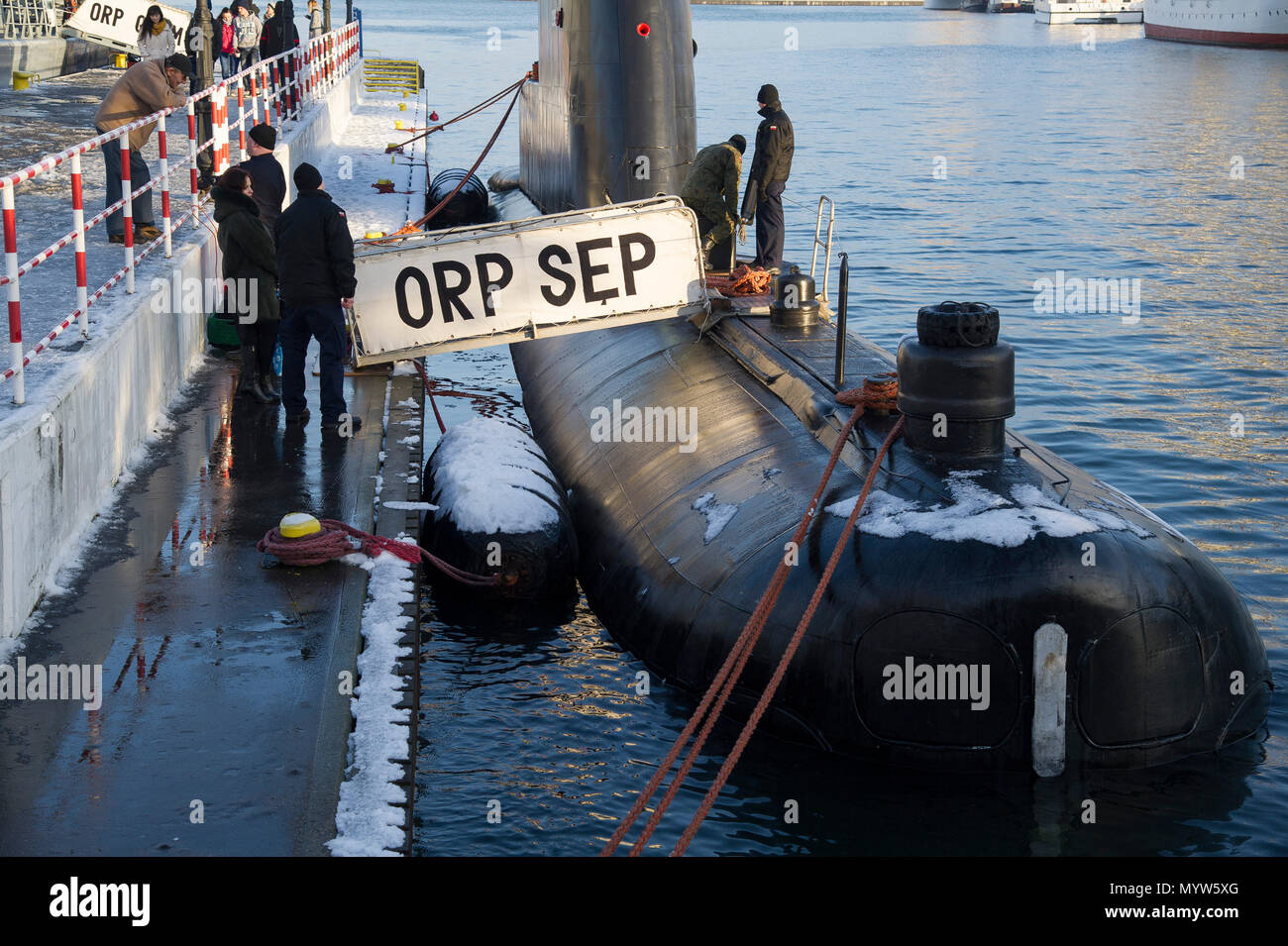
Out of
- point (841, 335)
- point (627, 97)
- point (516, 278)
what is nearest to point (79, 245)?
point (516, 278)

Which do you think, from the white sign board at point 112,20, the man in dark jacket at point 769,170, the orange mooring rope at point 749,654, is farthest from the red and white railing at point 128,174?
the man in dark jacket at point 769,170

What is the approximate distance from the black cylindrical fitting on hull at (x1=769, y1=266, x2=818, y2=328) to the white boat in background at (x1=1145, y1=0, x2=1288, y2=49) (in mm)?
88639

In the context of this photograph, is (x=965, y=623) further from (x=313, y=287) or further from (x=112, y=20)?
(x=112, y=20)

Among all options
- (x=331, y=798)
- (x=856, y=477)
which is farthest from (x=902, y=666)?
(x=331, y=798)

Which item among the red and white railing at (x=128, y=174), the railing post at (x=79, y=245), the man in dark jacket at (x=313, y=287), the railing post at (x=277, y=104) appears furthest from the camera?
the railing post at (x=277, y=104)

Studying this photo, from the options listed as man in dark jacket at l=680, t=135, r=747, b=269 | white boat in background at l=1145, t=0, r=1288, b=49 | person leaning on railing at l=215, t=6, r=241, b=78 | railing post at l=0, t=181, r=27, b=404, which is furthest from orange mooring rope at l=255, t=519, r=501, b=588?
white boat in background at l=1145, t=0, r=1288, b=49

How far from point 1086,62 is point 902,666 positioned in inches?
3633

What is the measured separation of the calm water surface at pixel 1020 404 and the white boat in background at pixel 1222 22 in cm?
2538

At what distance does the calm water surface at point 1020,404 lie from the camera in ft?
28.7

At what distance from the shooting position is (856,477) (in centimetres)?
1013

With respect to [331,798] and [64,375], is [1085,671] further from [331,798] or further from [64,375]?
[64,375]

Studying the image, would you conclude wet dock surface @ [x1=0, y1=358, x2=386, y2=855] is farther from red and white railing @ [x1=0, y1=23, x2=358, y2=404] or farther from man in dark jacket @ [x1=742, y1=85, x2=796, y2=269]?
man in dark jacket @ [x1=742, y1=85, x2=796, y2=269]

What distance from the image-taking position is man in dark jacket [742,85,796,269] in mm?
17531

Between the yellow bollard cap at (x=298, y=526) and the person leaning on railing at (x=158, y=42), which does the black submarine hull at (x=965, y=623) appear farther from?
the person leaning on railing at (x=158, y=42)
